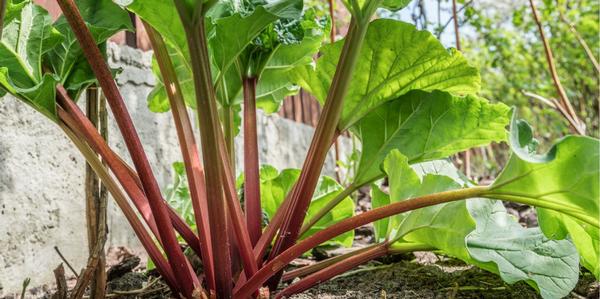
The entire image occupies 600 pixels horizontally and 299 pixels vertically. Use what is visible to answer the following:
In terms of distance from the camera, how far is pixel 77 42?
112 centimetres

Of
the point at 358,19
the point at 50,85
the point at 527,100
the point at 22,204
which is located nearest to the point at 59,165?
the point at 22,204

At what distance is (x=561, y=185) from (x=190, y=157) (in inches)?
24.8

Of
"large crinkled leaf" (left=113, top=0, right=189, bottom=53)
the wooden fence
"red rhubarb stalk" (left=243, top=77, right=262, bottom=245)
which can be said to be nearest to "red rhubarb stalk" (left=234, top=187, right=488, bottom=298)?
"red rhubarb stalk" (left=243, top=77, right=262, bottom=245)

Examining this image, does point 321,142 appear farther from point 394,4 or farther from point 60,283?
point 60,283

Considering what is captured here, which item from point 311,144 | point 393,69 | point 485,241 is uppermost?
point 393,69

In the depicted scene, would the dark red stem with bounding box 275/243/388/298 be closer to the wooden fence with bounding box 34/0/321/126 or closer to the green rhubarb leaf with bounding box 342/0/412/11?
the green rhubarb leaf with bounding box 342/0/412/11

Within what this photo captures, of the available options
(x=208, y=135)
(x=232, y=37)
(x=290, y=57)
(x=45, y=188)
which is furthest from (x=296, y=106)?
(x=208, y=135)

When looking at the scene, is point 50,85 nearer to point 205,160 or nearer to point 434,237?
point 205,160

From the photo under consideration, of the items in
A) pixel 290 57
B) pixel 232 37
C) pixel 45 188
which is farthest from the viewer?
pixel 45 188

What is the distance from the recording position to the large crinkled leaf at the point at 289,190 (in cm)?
143

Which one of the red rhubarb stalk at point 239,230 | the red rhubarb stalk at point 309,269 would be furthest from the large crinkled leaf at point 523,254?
the red rhubarb stalk at point 239,230

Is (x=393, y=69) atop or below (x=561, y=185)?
atop

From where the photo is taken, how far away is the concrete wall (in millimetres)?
1420

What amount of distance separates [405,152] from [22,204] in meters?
0.95
